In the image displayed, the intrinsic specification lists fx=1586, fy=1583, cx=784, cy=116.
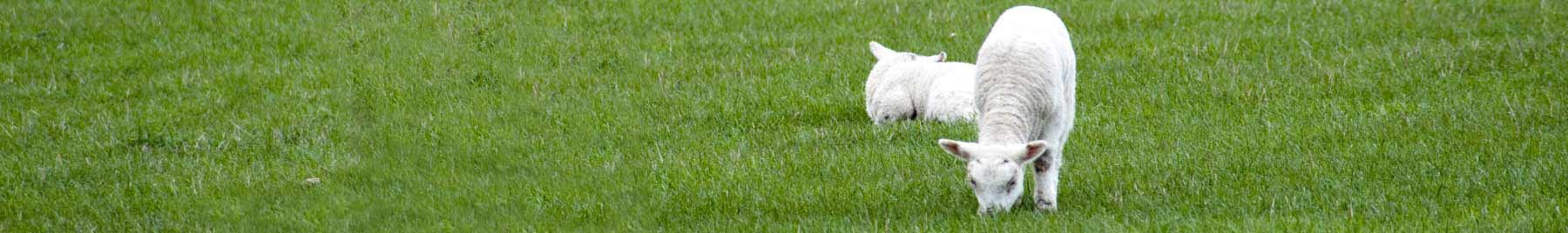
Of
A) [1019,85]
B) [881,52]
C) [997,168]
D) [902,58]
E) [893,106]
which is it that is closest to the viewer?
[997,168]

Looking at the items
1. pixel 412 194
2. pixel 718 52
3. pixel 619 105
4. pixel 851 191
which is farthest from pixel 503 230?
pixel 718 52

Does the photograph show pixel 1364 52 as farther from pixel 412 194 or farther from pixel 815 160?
pixel 412 194

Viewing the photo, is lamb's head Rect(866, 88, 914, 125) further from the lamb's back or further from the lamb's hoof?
the lamb's hoof

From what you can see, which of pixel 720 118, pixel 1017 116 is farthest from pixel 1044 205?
pixel 720 118

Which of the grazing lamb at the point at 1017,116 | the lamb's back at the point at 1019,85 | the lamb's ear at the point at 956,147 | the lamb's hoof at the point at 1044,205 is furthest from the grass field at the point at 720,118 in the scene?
the lamb's back at the point at 1019,85

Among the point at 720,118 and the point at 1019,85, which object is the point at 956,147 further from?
the point at 720,118

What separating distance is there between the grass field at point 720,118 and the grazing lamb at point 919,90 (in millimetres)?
309

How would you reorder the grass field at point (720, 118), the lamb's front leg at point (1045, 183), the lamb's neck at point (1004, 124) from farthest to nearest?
the grass field at point (720, 118)
the lamb's front leg at point (1045, 183)
the lamb's neck at point (1004, 124)

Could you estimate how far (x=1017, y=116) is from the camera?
7.27m

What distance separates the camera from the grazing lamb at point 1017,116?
22.3 ft

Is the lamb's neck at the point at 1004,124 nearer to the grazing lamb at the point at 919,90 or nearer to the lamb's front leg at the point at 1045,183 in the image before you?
the lamb's front leg at the point at 1045,183

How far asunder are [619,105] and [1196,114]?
4.26 m

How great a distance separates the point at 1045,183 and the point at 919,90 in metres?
3.96

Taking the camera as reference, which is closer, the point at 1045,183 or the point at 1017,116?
the point at 1017,116
